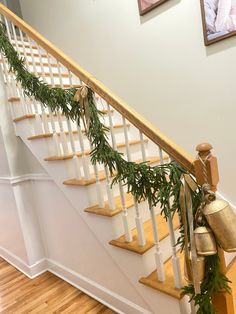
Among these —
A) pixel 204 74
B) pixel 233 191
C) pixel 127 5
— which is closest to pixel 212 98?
pixel 204 74

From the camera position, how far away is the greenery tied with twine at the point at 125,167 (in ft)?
3.62

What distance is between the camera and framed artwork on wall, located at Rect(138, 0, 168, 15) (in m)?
2.29

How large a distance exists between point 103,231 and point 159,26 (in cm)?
188

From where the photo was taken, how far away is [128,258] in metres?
1.57

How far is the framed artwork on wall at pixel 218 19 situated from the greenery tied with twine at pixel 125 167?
1.17m

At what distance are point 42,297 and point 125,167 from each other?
152cm

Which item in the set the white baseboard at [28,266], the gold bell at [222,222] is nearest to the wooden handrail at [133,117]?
the gold bell at [222,222]

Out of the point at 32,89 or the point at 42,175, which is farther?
the point at 42,175

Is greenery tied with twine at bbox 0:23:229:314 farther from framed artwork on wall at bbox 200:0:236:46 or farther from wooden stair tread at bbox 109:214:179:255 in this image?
framed artwork on wall at bbox 200:0:236:46

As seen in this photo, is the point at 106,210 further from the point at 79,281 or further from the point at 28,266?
the point at 28,266

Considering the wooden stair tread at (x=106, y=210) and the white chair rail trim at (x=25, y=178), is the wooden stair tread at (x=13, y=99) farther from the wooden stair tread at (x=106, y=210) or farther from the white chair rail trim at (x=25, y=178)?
the wooden stair tread at (x=106, y=210)

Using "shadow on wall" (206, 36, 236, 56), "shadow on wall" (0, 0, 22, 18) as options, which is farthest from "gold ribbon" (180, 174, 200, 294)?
"shadow on wall" (0, 0, 22, 18)

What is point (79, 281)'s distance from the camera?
2160 mm

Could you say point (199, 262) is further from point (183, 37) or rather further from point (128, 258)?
point (183, 37)
